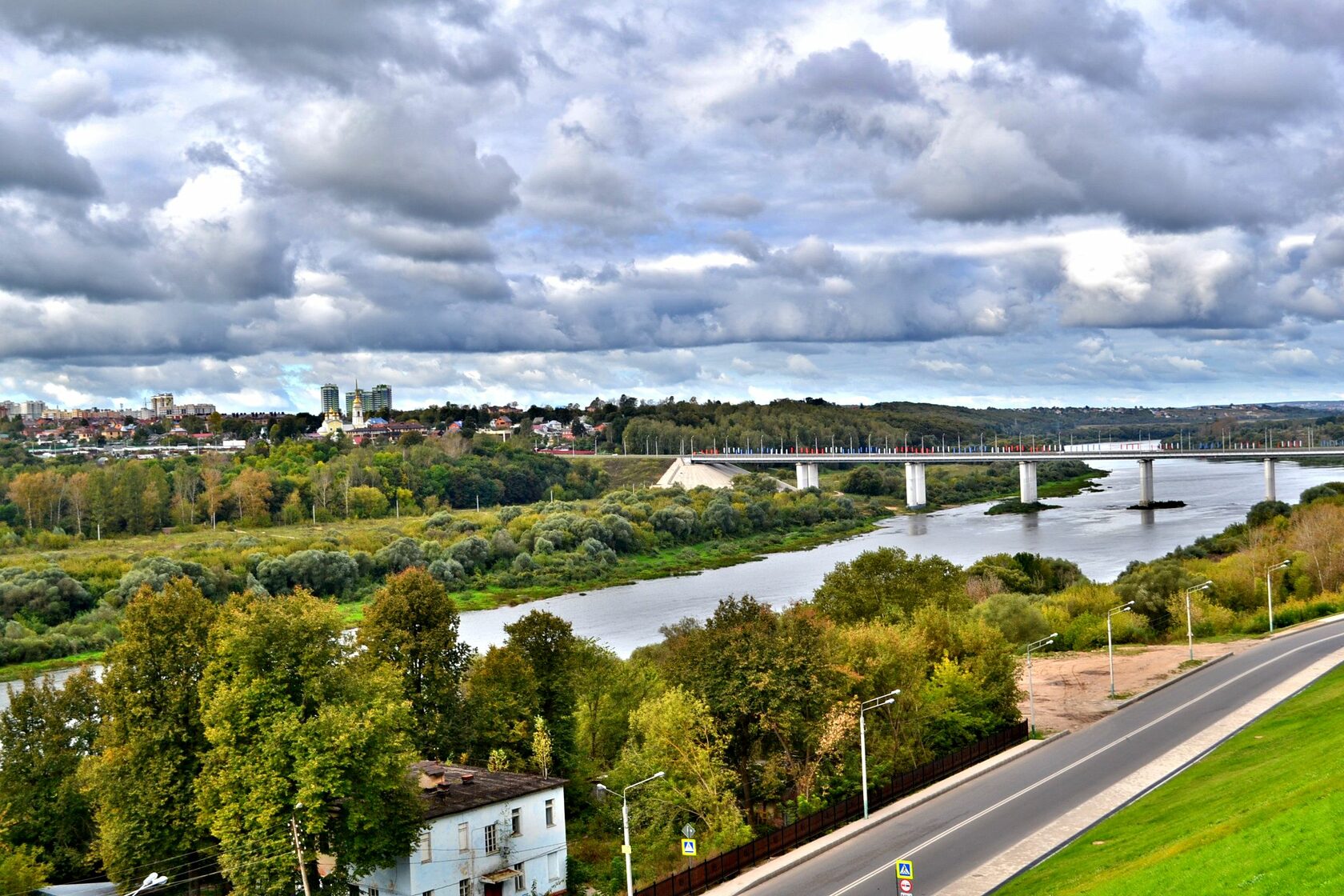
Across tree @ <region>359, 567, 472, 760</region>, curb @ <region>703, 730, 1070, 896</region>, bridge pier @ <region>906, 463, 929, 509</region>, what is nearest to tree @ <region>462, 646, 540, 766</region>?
tree @ <region>359, 567, 472, 760</region>

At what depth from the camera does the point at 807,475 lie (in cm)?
15150

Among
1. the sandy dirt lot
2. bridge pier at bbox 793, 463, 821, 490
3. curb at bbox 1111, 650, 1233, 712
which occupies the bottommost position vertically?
the sandy dirt lot

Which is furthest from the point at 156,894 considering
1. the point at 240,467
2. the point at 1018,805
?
the point at 240,467

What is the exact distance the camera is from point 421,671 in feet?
112

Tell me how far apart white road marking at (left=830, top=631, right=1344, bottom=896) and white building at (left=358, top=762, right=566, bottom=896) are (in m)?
8.06

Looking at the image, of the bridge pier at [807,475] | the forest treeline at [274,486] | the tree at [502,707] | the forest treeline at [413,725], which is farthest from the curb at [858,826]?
the bridge pier at [807,475]

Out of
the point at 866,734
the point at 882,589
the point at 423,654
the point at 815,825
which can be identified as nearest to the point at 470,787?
the point at 423,654

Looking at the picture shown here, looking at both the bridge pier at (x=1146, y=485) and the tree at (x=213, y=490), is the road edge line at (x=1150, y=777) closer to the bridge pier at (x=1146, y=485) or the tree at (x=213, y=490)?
the bridge pier at (x=1146, y=485)

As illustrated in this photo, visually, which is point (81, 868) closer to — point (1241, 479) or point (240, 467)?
point (240, 467)

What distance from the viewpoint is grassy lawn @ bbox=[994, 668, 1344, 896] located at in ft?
52.5

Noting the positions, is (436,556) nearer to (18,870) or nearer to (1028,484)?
(18,870)

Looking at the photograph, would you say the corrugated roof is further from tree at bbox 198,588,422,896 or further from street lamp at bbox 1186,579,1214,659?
street lamp at bbox 1186,579,1214,659

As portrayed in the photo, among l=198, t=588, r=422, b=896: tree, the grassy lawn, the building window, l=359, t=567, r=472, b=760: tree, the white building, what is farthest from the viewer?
l=359, t=567, r=472, b=760: tree

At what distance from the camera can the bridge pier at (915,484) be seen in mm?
143625
